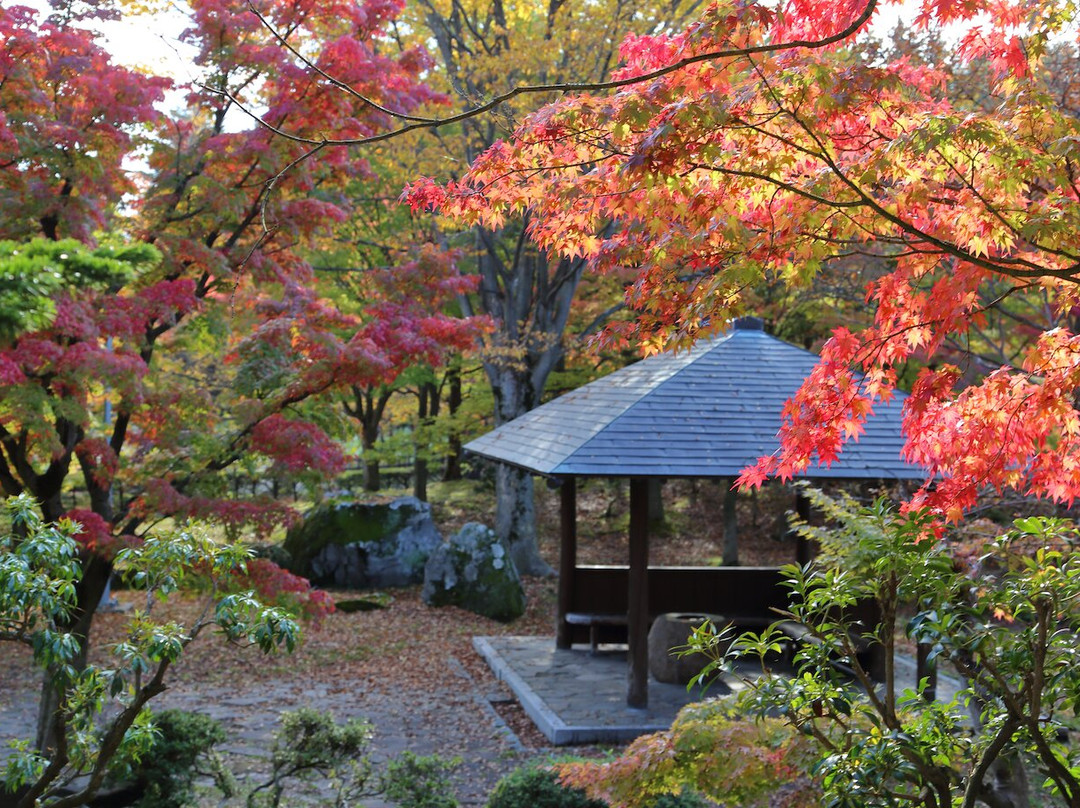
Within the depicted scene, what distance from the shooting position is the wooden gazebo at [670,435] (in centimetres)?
898

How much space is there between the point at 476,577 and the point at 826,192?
11.4 metres

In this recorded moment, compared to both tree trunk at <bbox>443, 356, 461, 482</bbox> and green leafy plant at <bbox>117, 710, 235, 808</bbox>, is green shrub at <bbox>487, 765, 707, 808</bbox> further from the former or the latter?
tree trunk at <bbox>443, 356, 461, 482</bbox>

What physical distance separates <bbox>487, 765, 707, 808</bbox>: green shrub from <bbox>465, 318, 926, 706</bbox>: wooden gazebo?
144 inches

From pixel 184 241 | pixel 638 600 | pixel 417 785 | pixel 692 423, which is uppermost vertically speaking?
pixel 184 241

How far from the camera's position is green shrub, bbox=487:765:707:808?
5066mm

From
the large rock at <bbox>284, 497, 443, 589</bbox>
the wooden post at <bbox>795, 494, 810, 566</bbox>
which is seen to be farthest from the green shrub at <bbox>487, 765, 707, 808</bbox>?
the large rock at <bbox>284, 497, 443, 589</bbox>

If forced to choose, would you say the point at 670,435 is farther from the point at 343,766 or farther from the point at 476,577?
the point at 476,577

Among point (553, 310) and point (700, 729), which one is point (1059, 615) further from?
point (553, 310)

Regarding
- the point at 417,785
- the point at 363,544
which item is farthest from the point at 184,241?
the point at 363,544

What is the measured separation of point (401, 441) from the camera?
2011 cm

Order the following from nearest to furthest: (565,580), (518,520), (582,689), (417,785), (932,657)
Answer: (932,657)
(417,785)
(582,689)
(565,580)
(518,520)

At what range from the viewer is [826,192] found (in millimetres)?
3844

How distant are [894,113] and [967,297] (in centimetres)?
81

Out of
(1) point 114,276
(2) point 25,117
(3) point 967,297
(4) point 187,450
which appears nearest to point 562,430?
(4) point 187,450
